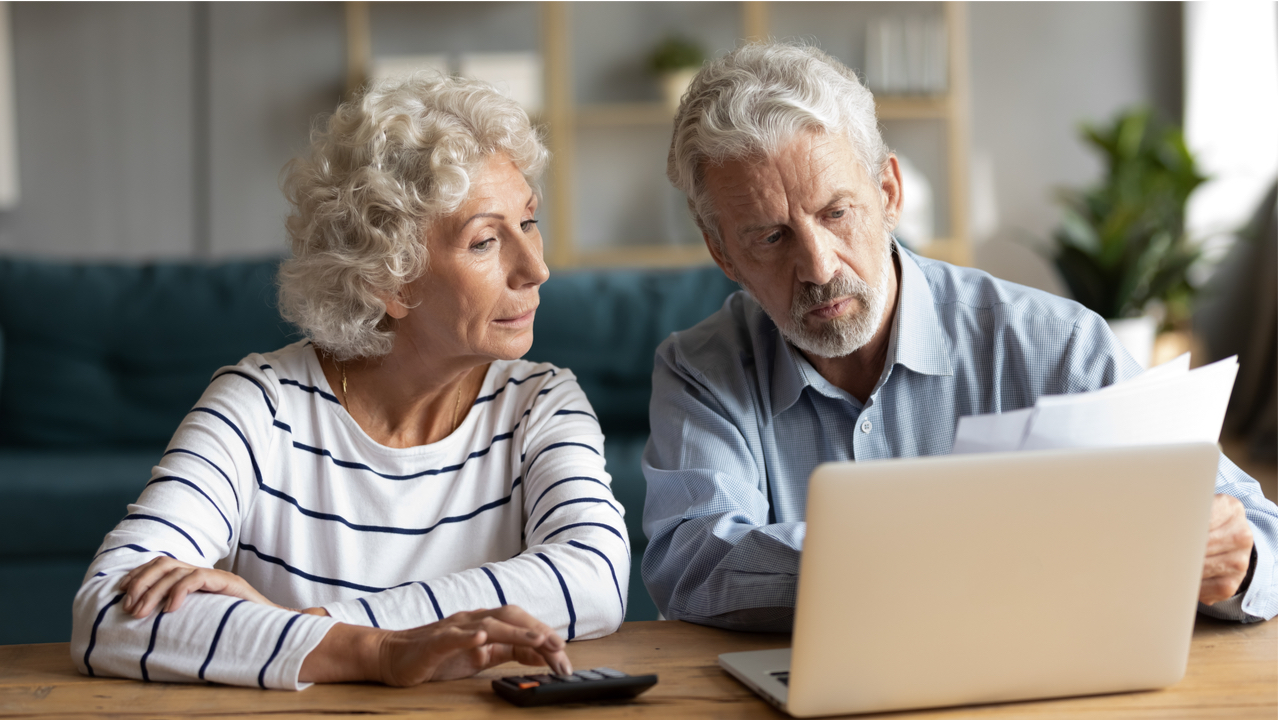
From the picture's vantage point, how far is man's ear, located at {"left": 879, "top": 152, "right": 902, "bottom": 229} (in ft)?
4.33

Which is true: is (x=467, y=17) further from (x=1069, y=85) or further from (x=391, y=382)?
(x=391, y=382)

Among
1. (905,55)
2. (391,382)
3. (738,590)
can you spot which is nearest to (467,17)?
(905,55)

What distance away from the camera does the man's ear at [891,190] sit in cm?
132

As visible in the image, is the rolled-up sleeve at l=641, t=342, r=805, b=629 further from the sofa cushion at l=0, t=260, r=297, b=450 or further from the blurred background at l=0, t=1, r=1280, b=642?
the blurred background at l=0, t=1, r=1280, b=642

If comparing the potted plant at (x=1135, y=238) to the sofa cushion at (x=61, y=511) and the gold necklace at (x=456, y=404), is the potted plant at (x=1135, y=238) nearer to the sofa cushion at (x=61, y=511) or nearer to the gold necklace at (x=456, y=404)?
the gold necklace at (x=456, y=404)

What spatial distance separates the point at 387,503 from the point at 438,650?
470 mm

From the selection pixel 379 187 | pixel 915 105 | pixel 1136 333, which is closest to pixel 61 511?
pixel 379 187

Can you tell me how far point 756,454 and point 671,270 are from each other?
158 centimetres

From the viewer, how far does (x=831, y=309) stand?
1.23 meters

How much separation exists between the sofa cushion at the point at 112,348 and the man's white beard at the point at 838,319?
1.85 meters

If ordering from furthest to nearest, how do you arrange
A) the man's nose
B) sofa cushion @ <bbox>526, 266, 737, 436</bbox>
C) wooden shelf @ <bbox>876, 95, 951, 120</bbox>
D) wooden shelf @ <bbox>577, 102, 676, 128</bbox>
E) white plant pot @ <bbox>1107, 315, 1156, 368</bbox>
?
wooden shelf @ <bbox>577, 102, 676, 128</bbox> → wooden shelf @ <bbox>876, 95, 951, 120</bbox> → white plant pot @ <bbox>1107, 315, 1156, 368</bbox> → sofa cushion @ <bbox>526, 266, 737, 436</bbox> → the man's nose

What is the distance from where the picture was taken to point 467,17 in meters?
4.85

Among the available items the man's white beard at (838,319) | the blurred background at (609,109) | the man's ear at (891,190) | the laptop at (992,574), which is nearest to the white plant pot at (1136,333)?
the blurred background at (609,109)

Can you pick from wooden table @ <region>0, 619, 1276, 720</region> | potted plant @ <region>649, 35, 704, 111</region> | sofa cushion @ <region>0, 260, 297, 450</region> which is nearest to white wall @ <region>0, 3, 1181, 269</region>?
potted plant @ <region>649, 35, 704, 111</region>
